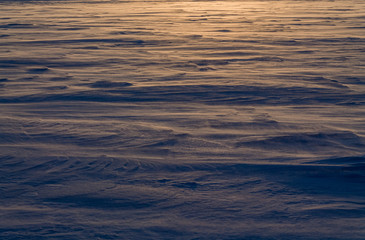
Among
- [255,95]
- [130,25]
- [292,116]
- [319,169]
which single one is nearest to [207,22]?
[130,25]

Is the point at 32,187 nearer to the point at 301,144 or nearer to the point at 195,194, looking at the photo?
the point at 195,194

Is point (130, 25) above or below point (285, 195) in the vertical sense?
above

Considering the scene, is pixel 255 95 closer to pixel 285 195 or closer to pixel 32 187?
pixel 285 195

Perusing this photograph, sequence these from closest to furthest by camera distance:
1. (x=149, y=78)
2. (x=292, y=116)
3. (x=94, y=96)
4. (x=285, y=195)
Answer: (x=285, y=195)
(x=292, y=116)
(x=94, y=96)
(x=149, y=78)

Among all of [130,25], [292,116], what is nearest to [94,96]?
[292,116]

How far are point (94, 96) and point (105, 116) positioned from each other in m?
0.39

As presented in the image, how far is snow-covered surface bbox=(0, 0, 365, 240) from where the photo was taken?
4.42 ft

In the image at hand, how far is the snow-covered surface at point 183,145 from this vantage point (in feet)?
4.42

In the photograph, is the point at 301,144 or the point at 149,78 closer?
the point at 301,144

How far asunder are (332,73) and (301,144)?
1450 millimetres

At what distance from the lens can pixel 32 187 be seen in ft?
5.12

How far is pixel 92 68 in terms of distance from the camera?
11.4 feet

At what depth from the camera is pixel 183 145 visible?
6.27ft

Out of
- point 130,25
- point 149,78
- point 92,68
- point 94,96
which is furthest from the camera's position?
point 130,25
